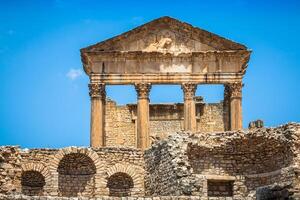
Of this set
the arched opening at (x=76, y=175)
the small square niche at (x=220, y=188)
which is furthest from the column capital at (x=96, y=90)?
the small square niche at (x=220, y=188)

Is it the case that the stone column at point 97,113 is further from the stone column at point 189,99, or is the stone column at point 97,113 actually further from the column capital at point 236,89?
the column capital at point 236,89

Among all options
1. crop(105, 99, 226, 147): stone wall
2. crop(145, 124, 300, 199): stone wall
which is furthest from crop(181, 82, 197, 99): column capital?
crop(145, 124, 300, 199): stone wall

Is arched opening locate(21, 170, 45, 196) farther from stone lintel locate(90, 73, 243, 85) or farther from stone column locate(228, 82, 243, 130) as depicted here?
stone column locate(228, 82, 243, 130)

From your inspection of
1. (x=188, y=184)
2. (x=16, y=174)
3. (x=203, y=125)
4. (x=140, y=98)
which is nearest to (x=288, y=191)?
(x=188, y=184)

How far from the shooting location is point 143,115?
3594 cm

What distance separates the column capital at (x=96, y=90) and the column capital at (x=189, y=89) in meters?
4.19

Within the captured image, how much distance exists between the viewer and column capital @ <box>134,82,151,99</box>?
A: 36.3 meters

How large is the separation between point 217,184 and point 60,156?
607 centimetres

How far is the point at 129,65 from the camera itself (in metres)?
36.6

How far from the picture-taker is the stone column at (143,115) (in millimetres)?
35147

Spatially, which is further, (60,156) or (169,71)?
(169,71)

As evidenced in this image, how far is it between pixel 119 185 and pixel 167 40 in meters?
12.1

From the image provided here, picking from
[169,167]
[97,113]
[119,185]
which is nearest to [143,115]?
[97,113]

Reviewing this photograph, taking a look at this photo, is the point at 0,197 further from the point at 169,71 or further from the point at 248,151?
the point at 169,71
